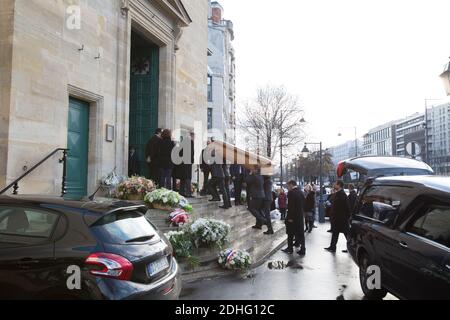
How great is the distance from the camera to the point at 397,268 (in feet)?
16.3

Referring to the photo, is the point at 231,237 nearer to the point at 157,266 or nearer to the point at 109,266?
the point at 157,266

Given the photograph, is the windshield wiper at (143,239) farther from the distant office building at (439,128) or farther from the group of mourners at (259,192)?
the distant office building at (439,128)

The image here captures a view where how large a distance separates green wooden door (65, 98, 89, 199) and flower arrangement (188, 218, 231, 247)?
12.9 feet

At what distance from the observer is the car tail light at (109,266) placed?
361 centimetres

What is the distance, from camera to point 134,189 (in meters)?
9.98

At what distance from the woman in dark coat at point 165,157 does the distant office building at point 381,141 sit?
132886mm

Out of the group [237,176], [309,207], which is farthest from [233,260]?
[237,176]

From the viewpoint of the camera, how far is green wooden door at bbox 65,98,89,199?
34.2 feet

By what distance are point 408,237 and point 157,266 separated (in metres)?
2.98

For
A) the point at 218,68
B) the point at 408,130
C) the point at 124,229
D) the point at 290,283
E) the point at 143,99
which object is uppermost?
the point at 408,130

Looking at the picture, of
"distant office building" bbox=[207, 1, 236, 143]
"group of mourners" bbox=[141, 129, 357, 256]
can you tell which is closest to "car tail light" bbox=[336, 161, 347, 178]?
"group of mourners" bbox=[141, 129, 357, 256]

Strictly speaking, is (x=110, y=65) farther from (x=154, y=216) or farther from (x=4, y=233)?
(x=4, y=233)

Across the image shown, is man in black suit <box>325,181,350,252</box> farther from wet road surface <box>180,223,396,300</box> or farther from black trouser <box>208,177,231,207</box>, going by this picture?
black trouser <box>208,177,231,207</box>

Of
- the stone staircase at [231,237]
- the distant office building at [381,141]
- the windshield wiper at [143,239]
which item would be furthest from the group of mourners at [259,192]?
the distant office building at [381,141]
